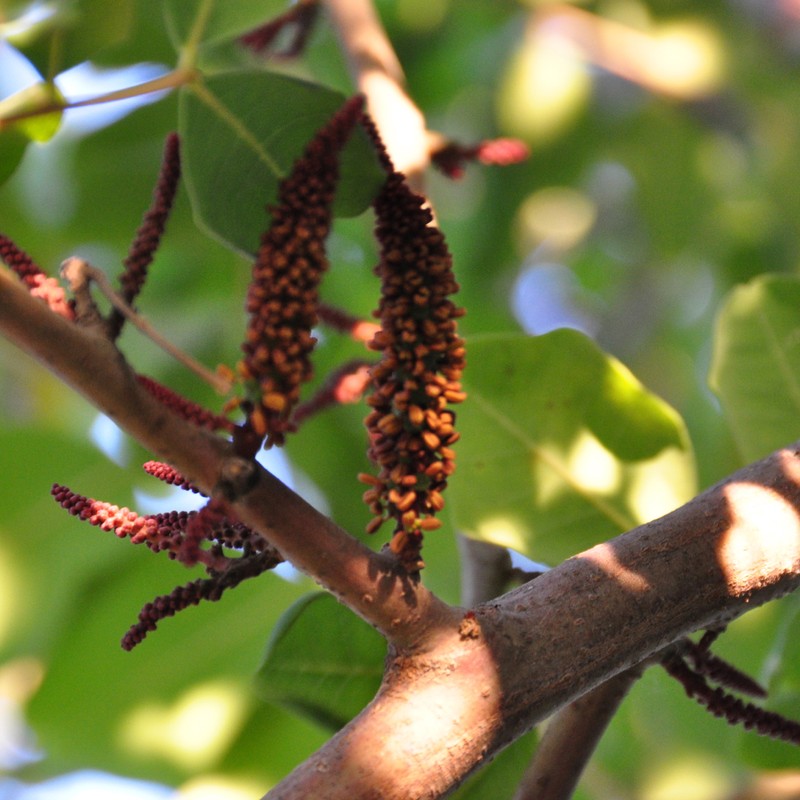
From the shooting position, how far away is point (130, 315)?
1.80 ft

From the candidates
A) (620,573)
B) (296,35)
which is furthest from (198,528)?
(296,35)

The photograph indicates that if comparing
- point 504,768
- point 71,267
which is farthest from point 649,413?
point 71,267

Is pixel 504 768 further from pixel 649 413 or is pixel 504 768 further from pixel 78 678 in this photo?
pixel 78 678

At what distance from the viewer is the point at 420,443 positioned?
57 centimetres

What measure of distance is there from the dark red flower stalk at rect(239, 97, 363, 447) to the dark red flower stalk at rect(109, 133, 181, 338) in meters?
0.08

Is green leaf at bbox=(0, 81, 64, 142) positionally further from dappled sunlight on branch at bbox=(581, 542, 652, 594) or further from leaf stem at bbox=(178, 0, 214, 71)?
dappled sunlight on branch at bbox=(581, 542, 652, 594)

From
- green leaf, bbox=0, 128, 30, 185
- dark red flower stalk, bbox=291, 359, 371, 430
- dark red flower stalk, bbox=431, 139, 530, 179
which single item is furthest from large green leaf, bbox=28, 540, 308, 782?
green leaf, bbox=0, 128, 30, 185

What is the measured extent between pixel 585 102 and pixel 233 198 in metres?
1.66

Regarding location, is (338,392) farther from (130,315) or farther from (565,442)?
(130,315)

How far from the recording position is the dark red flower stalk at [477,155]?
0.95m

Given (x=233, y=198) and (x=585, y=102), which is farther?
(x=585, y=102)

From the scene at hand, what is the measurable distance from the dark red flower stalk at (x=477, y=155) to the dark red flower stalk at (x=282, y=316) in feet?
1.40

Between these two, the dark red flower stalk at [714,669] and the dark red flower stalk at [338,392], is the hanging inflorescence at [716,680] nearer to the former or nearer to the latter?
the dark red flower stalk at [714,669]

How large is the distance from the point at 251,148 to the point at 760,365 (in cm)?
63
